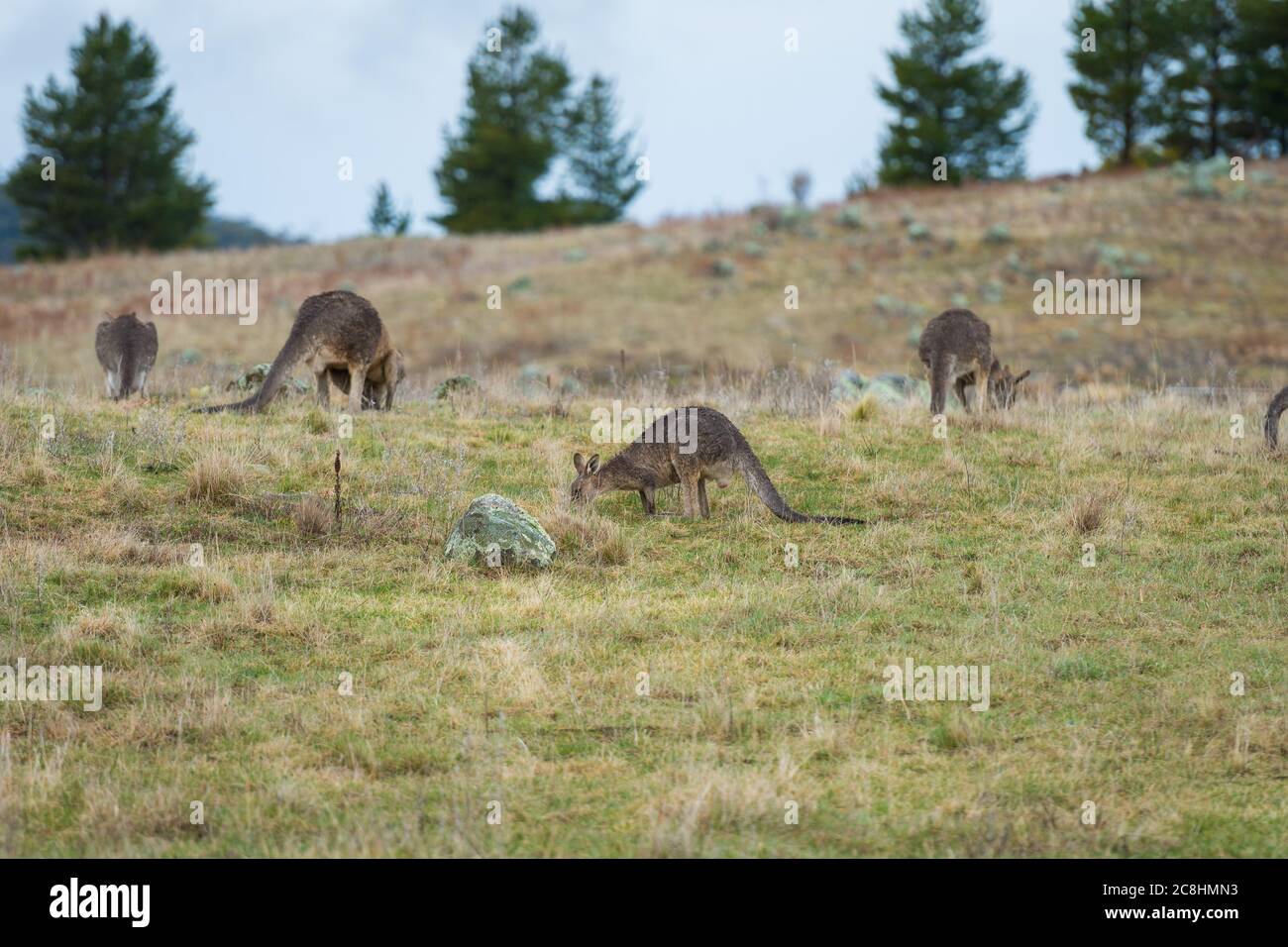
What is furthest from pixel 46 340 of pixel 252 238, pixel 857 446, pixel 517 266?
pixel 252 238

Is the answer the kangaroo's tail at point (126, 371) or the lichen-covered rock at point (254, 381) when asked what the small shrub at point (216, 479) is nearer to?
the kangaroo's tail at point (126, 371)

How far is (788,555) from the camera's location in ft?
32.9

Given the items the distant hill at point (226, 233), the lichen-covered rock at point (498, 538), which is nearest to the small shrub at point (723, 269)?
the lichen-covered rock at point (498, 538)

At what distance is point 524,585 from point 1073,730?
384cm

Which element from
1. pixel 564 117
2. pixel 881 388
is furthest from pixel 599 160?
pixel 881 388

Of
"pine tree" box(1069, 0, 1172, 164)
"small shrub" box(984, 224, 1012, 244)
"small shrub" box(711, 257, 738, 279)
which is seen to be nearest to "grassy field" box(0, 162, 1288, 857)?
"small shrub" box(711, 257, 738, 279)

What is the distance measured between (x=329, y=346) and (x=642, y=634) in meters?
7.07

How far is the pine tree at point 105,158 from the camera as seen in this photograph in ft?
169

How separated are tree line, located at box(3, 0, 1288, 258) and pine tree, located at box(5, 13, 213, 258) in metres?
0.06

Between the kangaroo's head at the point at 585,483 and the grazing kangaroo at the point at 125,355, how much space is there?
6275mm

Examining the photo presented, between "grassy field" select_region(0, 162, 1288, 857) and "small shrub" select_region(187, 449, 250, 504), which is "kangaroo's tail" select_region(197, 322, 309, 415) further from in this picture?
"small shrub" select_region(187, 449, 250, 504)

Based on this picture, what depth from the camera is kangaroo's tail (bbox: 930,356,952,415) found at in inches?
598

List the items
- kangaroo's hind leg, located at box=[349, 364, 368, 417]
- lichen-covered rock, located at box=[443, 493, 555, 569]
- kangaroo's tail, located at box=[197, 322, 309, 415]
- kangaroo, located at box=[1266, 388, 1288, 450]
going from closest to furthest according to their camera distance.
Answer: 1. lichen-covered rock, located at box=[443, 493, 555, 569]
2. kangaroo, located at box=[1266, 388, 1288, 450]
3. kangaroo's tail, located at box=[197, 322, 309, 415]
4. kangaroo's hind leg, located at box=[349, 364, 368, 417]

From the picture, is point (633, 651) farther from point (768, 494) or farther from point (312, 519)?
point (312, 519)
